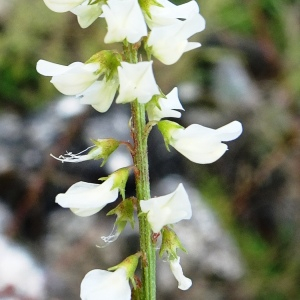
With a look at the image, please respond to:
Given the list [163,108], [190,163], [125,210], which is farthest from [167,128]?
[190,163]

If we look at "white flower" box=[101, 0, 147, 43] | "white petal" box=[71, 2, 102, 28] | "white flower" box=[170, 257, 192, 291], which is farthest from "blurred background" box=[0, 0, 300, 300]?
"white flower" box=[101, 0, 147, 43]

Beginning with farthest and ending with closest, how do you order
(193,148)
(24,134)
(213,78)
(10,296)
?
(213,78) → (24,134) → (10,296) → (193,148)

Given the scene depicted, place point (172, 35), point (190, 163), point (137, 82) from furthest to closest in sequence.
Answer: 1. point (190, 163)
2. point (172, 35)
3. point (137, 82)

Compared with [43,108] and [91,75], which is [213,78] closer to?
[43,108]

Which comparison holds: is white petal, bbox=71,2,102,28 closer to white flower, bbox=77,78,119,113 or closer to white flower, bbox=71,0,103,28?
white flower, bbox=71,0,103,28

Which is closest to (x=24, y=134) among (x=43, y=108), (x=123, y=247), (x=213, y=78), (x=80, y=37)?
(x=43, y=108)

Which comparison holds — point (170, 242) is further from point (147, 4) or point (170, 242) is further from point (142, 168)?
point (147, 4)
